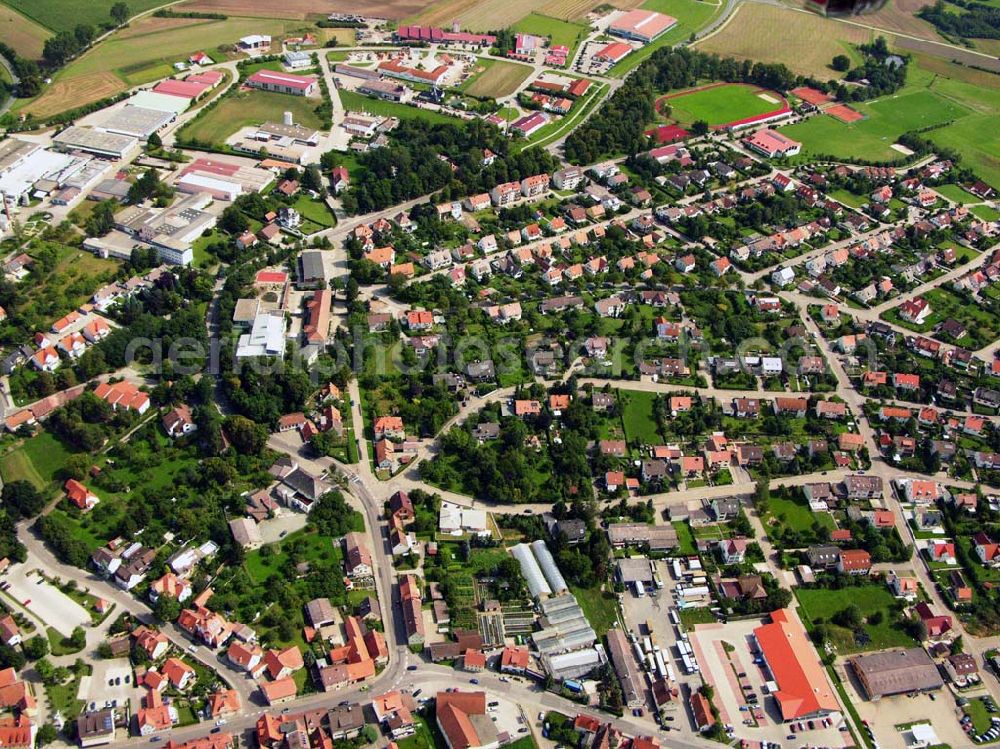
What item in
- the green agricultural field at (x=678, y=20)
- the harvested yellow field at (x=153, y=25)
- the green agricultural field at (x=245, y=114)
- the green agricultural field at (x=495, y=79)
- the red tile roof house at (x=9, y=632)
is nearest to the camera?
the red tile roof house at (x=9, y=632)

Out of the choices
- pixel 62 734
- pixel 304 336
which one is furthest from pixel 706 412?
pixel 62 734

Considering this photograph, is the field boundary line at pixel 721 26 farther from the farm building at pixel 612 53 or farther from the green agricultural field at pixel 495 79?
the green agricultural field at pixel 495 79

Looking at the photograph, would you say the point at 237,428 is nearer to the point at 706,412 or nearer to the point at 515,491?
the point at 515,491

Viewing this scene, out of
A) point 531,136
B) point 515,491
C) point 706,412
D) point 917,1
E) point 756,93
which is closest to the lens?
point 515,491

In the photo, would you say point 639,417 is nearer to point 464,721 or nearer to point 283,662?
point 464,721

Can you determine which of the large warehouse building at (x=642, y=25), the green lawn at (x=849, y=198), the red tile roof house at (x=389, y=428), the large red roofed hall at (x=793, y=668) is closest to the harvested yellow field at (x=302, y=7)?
the large warehouse building at (x=642, y=25)

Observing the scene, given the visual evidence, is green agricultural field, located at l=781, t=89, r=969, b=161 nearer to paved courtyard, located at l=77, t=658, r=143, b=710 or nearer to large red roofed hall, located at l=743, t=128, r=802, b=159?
large red roofed hall, located at l=743, t=128, r=802, b=159

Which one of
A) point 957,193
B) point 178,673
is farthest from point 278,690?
point 957,193
